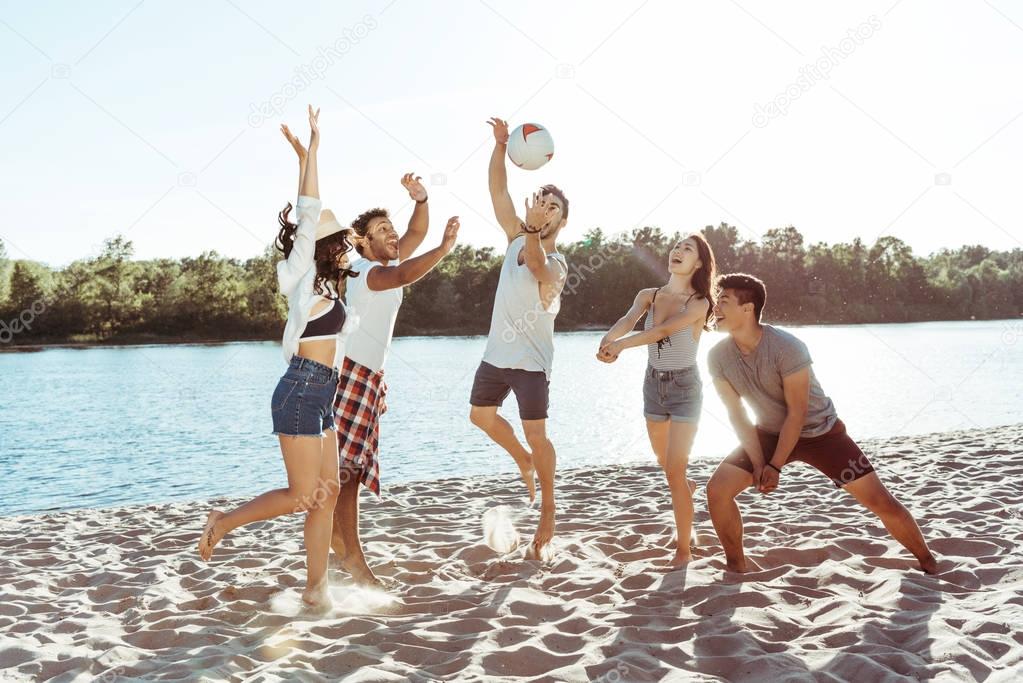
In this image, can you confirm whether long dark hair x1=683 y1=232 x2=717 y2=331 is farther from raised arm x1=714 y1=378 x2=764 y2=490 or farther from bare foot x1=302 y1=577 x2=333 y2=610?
bare foot x1=302 y1=577 x2=333 y2=610

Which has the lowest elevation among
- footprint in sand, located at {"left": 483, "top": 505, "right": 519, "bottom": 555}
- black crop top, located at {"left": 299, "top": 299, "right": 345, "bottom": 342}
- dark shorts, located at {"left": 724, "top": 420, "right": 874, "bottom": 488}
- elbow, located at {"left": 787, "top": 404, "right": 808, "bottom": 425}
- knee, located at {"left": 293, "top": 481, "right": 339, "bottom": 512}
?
footprint in sand, located at {"left": 483, "top": 505, "right": 519, "bottom": 555}

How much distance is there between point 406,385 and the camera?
2656 cm

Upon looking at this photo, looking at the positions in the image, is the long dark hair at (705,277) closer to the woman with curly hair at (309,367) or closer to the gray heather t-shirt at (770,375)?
the gray heather t-shirt at (770,375)

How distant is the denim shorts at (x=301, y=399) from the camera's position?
13.0ft

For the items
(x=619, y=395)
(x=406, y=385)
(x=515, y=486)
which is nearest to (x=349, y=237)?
(x=515, y=486)

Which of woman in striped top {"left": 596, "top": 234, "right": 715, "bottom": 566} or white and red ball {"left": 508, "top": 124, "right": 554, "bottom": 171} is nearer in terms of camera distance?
woman in striped top {"left": 596, "top": 234, "right": 715, "bottom": 566}

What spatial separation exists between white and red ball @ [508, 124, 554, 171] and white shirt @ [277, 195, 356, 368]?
1929 millimetres

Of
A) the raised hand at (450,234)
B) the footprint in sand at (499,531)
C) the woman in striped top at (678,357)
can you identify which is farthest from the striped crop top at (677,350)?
the footprint in sand at (499,531)

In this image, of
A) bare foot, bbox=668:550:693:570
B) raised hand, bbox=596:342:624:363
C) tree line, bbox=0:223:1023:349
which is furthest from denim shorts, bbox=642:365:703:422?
tree line, bbox=0:223:1023:349

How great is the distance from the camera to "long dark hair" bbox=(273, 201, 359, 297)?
13.1ft

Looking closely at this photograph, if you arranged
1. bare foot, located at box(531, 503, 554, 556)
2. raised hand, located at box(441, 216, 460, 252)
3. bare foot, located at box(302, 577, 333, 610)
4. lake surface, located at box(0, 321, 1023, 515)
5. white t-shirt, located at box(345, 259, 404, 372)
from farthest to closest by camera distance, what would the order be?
lake surface, located at box(0, 321, 1023, 515) → bare foot, located at box(531, 503, 554, 556) → white t-shirt, located at box(345, 259, 404, 372) → raised hand, located at box(441, 216, 460, 252) → bare foot, located at box(302, 577, 333, 610)

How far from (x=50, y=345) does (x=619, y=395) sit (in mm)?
53258

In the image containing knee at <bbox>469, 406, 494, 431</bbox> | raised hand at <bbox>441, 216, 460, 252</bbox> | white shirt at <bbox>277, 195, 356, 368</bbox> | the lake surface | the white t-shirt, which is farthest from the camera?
the lake surface

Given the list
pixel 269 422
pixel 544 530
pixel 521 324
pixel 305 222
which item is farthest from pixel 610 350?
pixel 269 422
